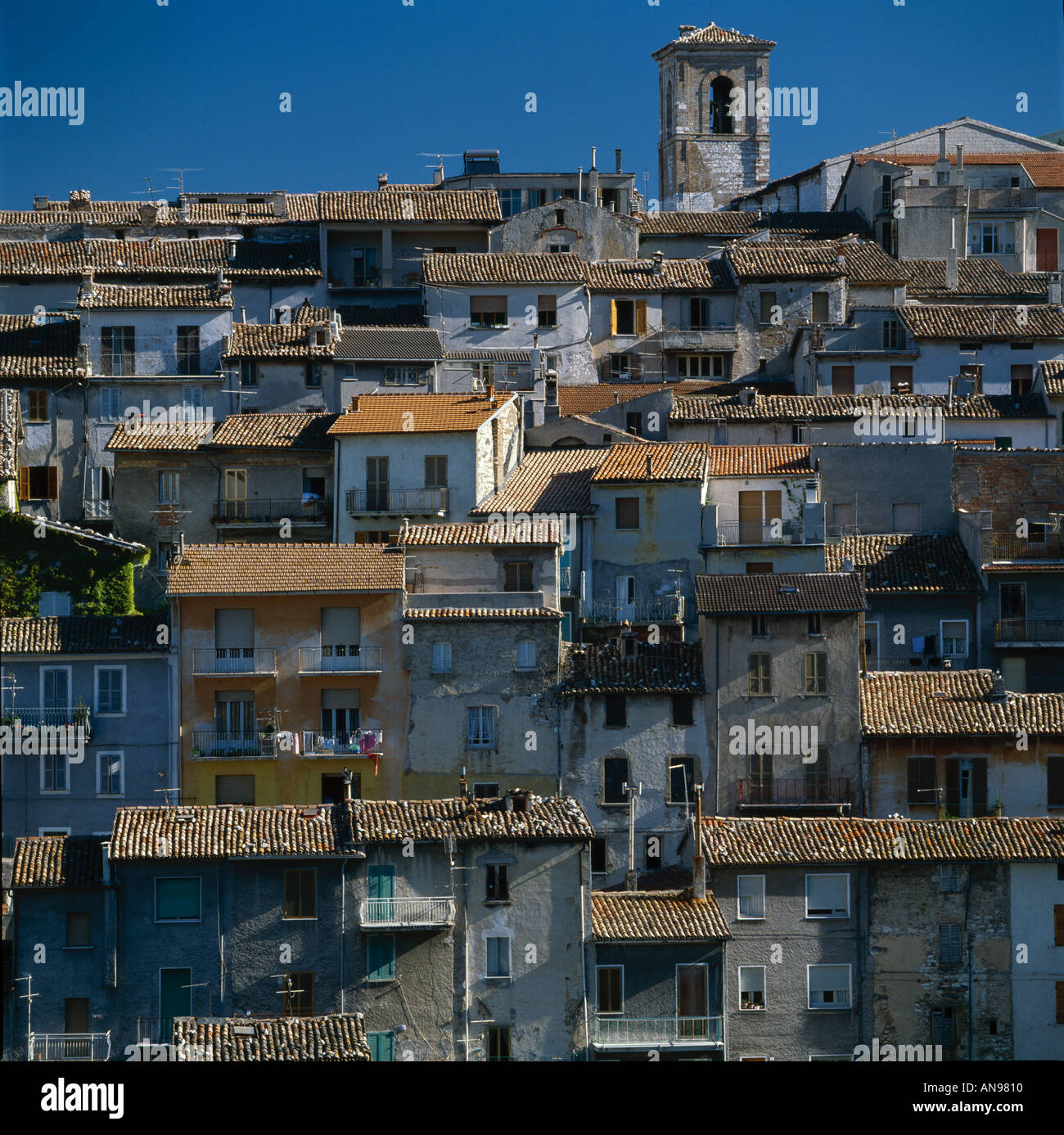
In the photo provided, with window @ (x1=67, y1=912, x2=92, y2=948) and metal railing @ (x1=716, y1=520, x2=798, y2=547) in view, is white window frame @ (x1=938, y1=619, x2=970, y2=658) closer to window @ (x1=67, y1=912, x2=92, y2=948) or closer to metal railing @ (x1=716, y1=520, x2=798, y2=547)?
metal railing @ (x1=716, y1=520, x2=798, y2=547)

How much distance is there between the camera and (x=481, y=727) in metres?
32.5

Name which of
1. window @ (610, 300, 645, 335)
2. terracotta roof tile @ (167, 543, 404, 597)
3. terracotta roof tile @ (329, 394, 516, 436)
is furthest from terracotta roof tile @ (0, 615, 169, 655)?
window @ (610, 300, 645, 335)

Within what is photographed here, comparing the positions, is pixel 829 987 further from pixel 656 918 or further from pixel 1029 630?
pixel 1029 630

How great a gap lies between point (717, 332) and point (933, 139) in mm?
17410

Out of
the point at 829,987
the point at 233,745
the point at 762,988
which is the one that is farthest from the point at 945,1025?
the point at 233,745

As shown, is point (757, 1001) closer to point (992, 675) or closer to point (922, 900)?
point (922, 900)

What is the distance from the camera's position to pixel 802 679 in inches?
1278

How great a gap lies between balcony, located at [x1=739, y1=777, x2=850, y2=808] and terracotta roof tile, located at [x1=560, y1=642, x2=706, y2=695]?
1.92 meters

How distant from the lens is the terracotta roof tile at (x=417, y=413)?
38562 millimetres

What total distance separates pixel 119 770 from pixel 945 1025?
14291mm

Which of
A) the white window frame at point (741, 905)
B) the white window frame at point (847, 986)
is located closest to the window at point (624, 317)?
the white window frame at point (741, 905)

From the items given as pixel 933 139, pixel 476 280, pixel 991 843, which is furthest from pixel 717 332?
pixel 991 843

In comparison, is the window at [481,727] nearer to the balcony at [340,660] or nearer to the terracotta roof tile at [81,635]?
the balcony at [340,660]

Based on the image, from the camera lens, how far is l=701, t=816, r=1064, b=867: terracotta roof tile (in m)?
29.2
